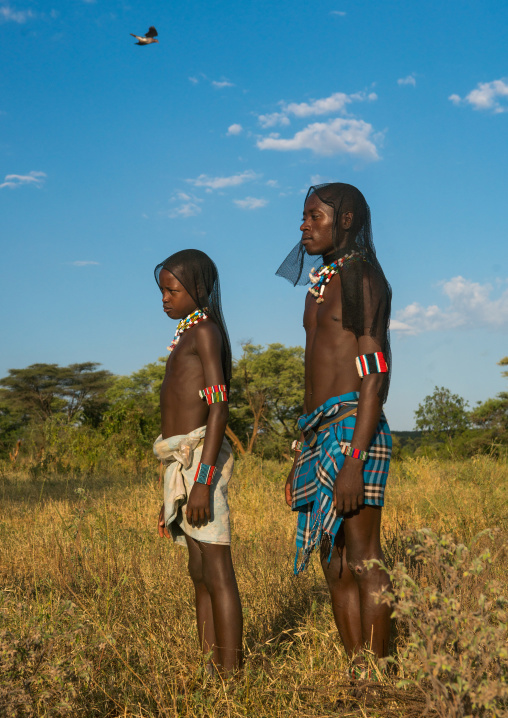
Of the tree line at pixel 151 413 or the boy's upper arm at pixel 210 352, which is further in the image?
the tree line at pixel 151 413

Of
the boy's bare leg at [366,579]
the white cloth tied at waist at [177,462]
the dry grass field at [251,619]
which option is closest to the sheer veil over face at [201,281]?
the white cloth tied at waist at [177,462]

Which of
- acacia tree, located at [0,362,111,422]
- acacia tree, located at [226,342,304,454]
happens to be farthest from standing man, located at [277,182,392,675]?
acacia tree, located at [0,362,111,422]

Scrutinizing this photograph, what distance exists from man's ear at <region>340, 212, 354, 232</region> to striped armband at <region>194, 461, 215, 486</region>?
49.5 inches

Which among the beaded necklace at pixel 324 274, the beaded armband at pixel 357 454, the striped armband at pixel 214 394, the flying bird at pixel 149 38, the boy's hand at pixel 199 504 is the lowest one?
the boy's hand at pixel 199 504

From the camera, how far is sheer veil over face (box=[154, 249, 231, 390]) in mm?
3279

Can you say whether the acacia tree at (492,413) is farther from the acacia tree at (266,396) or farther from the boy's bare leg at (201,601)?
the boy's bare leg at (201,601)

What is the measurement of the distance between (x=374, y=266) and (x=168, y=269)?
3.38 ft

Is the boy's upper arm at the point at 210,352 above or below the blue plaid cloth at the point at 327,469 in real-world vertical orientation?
above

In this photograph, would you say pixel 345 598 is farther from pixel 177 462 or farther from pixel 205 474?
pixel 177 462

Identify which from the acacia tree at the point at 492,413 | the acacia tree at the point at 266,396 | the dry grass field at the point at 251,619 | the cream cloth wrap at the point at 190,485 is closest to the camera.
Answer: the dry grass field at the point at 251,619

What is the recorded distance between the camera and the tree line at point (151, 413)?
555 inches

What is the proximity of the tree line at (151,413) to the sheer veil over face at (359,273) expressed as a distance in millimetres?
6434

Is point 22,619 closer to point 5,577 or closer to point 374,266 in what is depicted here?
point 5,577

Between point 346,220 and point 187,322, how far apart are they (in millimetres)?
908
